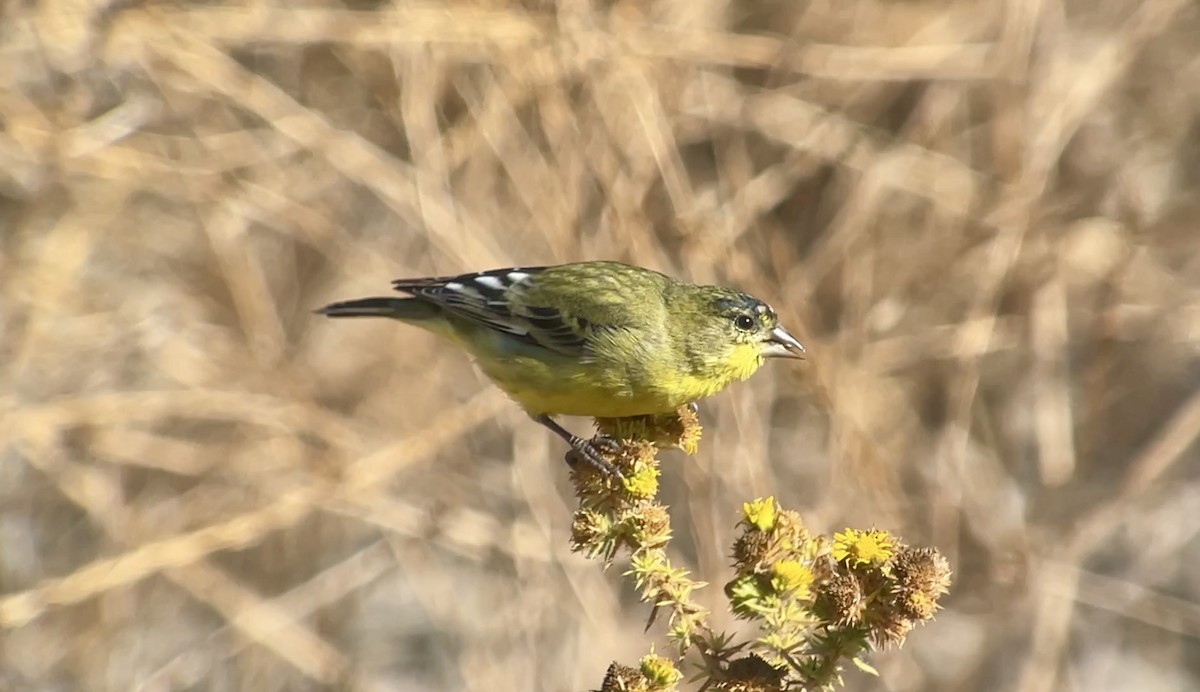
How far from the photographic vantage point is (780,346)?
3842mm

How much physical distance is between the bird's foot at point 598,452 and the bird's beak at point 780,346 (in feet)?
2.86

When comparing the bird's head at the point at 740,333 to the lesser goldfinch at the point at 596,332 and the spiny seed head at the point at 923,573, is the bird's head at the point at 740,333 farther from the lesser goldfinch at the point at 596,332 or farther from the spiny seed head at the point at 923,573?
the spiny seed head at the point at 923,573

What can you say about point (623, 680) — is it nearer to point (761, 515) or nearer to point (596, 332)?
point (761, 515)

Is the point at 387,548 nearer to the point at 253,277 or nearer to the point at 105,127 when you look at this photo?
the point at 253,277

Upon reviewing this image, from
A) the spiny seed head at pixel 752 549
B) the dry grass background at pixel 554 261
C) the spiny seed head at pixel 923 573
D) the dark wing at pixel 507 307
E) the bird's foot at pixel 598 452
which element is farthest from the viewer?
the dry grass background at pixel 554 261

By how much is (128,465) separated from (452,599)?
1825 millimetres

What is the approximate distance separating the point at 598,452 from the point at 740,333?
3.38ft

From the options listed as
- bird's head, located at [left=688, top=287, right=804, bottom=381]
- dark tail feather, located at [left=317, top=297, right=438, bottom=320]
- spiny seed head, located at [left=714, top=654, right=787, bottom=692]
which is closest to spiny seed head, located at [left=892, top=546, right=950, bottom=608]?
spiny seed head, located at [left=714, top=654, right=787, bottom=692]

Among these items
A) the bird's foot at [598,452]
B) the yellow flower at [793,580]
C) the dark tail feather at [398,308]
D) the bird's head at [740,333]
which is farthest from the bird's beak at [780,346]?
the yellow flower at [793,580]

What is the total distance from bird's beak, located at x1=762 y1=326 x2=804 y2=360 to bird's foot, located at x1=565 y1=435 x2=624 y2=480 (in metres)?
0.87

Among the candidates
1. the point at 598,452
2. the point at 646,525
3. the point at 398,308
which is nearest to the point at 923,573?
the point at 646,525

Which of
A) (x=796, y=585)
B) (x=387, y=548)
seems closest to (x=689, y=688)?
(x=387, y=548)

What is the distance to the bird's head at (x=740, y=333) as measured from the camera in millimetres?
3744

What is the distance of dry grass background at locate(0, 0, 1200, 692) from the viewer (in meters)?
5.45
